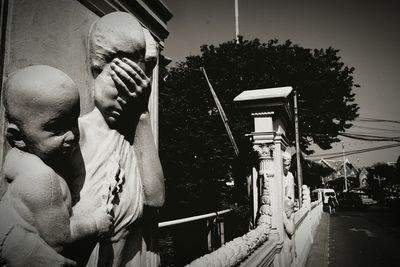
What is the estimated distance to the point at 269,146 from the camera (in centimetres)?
485

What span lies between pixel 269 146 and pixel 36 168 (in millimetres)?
4254

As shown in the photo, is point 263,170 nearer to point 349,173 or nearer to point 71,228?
point 71,228

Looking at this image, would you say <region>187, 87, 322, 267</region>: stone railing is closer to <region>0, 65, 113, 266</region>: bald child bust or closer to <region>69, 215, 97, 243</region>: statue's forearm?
<region>69, 215, 97, 243</region>: statue's forearm

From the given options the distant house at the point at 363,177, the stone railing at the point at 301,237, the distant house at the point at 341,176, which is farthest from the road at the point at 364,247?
the distant house at the point at 363,177

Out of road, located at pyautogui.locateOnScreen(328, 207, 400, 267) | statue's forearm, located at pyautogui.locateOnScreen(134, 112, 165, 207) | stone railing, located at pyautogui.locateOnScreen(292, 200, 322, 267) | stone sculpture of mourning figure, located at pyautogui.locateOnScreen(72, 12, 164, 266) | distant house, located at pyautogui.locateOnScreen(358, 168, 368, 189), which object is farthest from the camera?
distant house, located at pyautogui.locateOnScreen(358, 168, 368, 189)

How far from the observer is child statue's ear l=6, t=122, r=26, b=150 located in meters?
0.88

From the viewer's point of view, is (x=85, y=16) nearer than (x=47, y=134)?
No

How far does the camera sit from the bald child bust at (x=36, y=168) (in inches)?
32.2

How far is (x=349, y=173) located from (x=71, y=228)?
168ft

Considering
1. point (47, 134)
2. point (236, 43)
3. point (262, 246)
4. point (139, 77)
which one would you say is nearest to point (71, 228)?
point (47, 134)

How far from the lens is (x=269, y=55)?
899 inches

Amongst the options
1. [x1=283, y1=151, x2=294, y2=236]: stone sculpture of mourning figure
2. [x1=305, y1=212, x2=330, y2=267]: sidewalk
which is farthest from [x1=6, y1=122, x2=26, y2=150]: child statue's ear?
[x1=305, y1=212, x2=330, y2=267]: sidewalk

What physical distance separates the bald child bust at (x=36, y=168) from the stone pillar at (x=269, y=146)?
13.1ft

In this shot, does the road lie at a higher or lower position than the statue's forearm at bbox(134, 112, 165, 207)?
lower
